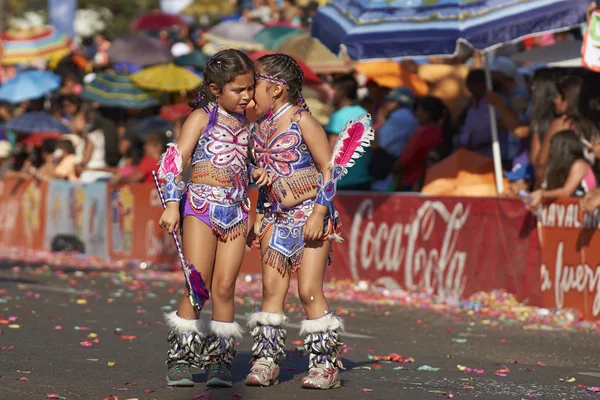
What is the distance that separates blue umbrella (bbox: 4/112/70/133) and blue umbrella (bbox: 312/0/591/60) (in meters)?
7.27

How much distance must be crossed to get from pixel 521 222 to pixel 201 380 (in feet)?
17.2

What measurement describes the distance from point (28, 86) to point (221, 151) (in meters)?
15.0

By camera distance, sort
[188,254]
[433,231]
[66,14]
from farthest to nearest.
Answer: [66,14] < [433,231] < [188,254]

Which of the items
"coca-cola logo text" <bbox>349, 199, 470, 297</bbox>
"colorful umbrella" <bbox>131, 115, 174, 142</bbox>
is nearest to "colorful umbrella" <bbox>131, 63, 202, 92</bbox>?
"colorful umbrella" <bbox>131, 115, 174, 142</bbox>

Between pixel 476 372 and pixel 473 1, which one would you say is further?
pixel 473 1

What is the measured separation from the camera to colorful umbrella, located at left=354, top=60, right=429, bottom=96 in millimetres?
15453

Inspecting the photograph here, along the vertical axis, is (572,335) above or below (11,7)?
below

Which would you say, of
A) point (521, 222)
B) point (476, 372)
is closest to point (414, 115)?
point (521, 222)

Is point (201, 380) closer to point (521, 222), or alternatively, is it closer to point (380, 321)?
point (380, 321)

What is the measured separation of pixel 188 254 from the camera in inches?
272

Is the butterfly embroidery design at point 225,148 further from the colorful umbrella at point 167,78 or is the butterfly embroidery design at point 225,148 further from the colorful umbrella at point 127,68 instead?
the colorful umbrella at point 127,68

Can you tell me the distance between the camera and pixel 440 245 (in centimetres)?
1255

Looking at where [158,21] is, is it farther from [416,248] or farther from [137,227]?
[416,248]

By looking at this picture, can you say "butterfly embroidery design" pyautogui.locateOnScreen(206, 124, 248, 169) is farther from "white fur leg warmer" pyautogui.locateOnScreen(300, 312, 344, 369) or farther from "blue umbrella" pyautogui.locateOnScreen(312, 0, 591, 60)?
"blue umbrella" pyautogui.locateOnScreen(312, 0, 591, 60)
